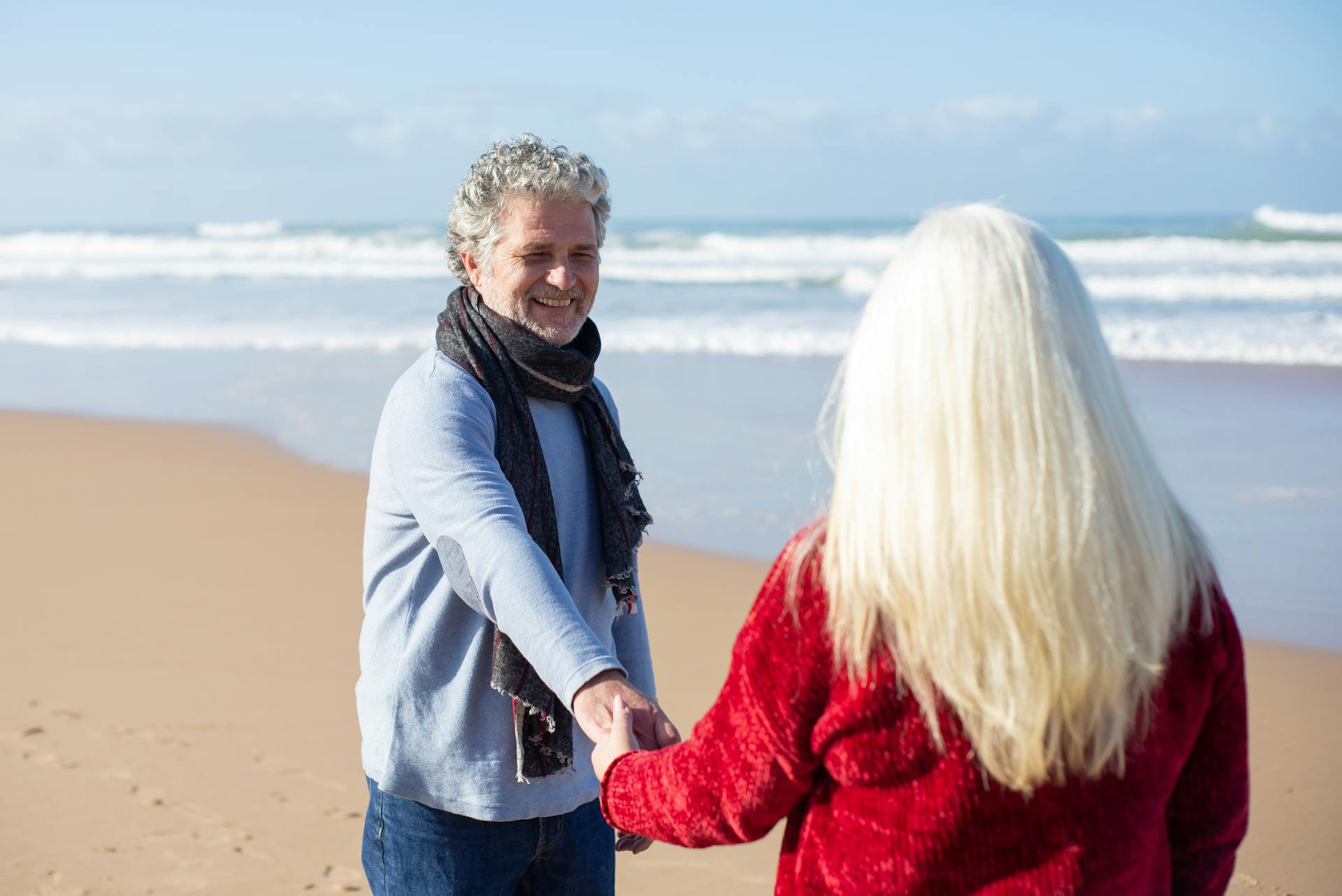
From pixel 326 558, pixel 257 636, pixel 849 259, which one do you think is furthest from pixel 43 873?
pixel 849 259

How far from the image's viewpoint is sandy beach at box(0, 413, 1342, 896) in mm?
3619

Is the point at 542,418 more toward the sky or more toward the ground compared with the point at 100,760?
more toward the sky

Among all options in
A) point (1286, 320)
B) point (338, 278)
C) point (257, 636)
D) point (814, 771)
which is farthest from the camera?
point (338, 278)

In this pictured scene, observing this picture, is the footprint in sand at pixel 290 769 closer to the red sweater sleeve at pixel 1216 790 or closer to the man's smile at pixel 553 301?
the man's smile at pixel 553 301

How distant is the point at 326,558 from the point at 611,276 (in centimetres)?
1898

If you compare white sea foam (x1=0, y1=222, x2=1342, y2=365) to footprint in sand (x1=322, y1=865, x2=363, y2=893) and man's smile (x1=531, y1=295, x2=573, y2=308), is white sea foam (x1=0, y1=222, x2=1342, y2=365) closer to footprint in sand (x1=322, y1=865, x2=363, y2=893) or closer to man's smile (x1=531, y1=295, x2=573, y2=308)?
footprint in sand (x1=322, y1=865, x2=363, y2=893)

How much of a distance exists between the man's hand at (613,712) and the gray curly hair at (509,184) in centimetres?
88

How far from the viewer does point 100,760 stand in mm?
4211

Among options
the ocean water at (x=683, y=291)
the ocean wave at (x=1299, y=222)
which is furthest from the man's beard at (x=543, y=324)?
the ocean wave at (x=1299, y=222)

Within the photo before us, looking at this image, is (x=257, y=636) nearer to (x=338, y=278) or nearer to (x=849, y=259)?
(x=338, y=278)

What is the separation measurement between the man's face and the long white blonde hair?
101 centimetres

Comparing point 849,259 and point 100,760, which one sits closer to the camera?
point 100,760

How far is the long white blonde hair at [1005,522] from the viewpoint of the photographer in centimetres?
121

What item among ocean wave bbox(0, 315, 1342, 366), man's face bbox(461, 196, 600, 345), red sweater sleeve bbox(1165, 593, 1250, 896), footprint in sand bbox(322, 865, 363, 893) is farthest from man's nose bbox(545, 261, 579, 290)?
ocean wave bbox(0, 315, 1342, 366)
